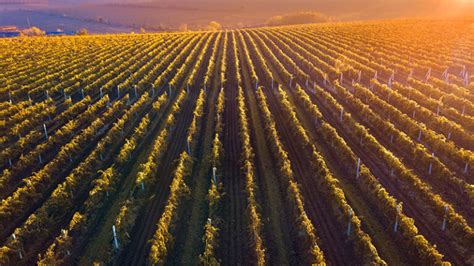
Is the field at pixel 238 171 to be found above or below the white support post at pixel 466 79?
below

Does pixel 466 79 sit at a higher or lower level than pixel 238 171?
higher

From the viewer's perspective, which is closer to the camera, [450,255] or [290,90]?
[450,255]

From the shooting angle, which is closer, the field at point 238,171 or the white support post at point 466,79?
the field at point 238,171

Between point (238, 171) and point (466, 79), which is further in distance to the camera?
point (466, 79)

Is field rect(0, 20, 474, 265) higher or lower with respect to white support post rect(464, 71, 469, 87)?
lower

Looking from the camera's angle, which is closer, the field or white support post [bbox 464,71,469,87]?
the field

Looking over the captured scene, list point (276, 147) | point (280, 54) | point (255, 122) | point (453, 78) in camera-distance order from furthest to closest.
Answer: point (280, 54) < point (453, 78) < point (255, 122) < point (276, 147)

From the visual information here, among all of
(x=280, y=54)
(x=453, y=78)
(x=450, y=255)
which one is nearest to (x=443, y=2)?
(x=280, y=54)

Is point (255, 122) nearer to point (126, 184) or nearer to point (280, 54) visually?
point (126, 184)
